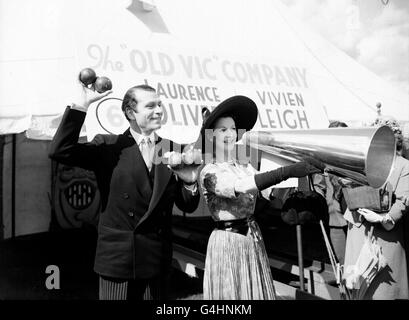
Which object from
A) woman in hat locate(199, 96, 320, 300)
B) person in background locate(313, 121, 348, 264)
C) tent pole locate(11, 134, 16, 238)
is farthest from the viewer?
tent pole locate(11, 134, 16, 238)

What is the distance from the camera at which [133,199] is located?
63.9 inches

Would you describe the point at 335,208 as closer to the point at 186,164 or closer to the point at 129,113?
the point at 186,164

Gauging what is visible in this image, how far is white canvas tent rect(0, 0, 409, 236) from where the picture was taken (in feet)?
8.71

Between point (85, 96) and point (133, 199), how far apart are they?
1.52 feet

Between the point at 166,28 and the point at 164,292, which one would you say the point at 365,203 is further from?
the point at 166,28

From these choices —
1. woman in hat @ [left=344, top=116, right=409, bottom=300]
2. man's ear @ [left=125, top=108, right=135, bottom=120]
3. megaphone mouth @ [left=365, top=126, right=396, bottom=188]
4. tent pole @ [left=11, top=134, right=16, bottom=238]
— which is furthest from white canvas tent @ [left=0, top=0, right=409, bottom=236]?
tent pole @ [left=11, top=134, right=16, bottom=238]

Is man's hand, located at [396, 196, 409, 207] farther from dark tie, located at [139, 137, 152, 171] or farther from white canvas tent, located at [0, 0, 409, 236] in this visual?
dark tie, located at [139, 137, 152, 171]

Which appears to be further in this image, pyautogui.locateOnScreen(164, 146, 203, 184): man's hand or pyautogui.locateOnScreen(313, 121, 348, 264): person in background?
pyautogui.locateOnScreen(313, 121, 348, 264): person in background

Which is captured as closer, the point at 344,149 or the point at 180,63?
the point at 344,149

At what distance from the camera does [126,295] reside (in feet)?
5.26

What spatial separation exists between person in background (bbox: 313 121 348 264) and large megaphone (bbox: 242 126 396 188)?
1091mm

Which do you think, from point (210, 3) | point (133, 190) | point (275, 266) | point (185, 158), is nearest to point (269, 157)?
point (185, 158)

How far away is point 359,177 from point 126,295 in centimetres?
106

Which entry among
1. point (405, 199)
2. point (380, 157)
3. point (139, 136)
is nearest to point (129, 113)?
point (139, 136)
